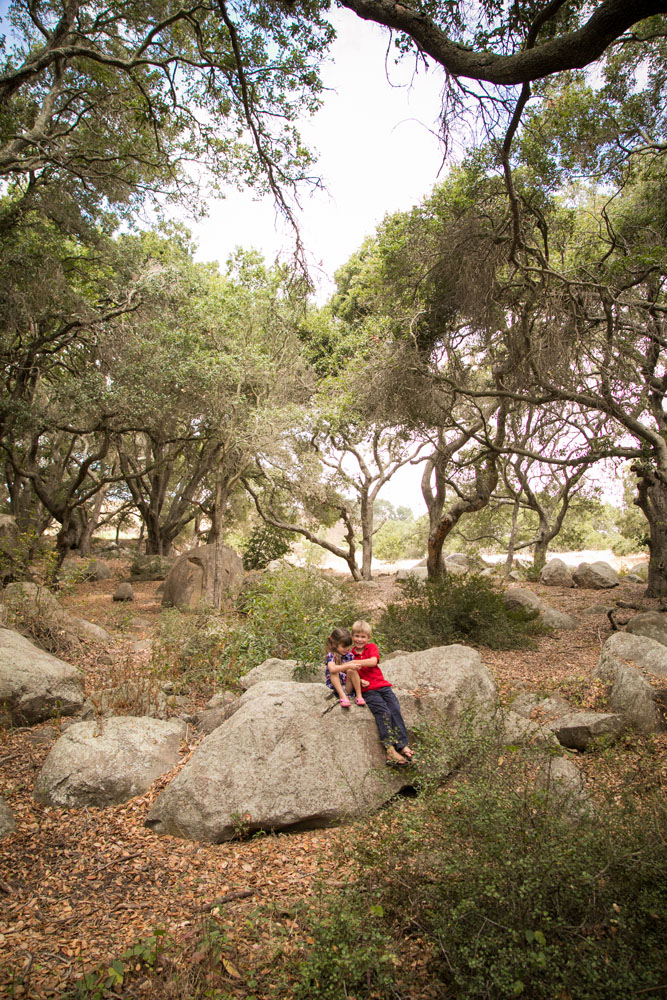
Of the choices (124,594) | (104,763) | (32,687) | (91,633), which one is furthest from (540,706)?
(124,594)

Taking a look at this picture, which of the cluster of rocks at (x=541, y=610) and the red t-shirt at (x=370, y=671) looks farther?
the cluster of rocks at (x=541, y=610)

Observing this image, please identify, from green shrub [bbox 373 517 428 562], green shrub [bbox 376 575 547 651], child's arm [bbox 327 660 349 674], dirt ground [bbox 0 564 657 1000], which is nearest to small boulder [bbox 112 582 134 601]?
green shrub [bbox 376 575 547 651]

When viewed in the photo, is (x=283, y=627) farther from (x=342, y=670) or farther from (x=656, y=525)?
(x=656, y=525)

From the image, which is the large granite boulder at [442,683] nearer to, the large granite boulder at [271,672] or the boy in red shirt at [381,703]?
the boy in red shirt at [381,703]


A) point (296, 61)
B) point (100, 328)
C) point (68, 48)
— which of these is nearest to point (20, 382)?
point (100, 328)

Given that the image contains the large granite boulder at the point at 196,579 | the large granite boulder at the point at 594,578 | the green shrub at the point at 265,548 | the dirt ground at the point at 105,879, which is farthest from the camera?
the green shrub at the point at 265,548

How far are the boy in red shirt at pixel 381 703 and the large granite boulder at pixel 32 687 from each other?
3.15 meters

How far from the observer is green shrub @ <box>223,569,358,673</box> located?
645cm

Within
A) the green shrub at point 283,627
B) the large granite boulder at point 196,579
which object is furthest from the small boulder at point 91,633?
the large granite boulder at point 196,579

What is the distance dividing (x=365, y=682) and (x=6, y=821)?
2.73m

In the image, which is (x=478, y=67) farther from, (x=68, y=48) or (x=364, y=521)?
(x=364, y=521)

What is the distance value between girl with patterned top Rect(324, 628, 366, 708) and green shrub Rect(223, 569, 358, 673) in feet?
5.03

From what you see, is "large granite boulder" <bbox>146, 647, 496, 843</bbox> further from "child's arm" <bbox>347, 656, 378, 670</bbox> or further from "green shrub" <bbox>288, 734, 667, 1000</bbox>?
"green shrub" <bbox>288, 734, 667, 1000</bbox>

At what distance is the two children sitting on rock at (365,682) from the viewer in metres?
4.14
